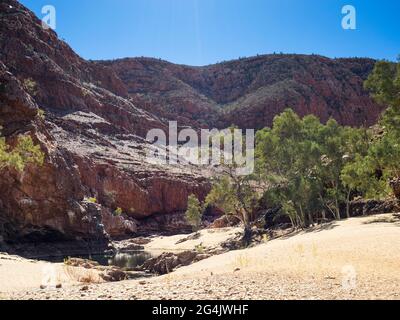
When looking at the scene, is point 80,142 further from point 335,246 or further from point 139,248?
point 335,246

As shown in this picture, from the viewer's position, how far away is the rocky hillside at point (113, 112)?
47.3m

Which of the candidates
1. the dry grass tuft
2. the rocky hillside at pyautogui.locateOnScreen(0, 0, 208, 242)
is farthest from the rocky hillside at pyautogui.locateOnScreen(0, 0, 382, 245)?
the dry grass tuft

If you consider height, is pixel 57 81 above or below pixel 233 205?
above

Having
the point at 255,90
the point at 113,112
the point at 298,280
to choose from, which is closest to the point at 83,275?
the point at 298,280

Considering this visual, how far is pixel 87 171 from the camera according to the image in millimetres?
70562

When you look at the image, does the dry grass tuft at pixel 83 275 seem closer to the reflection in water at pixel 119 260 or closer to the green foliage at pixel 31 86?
the reflection in water at pixel 119 260

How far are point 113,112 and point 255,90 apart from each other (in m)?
68.3

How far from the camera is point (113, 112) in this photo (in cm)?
10862

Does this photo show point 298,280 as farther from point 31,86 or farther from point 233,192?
point 31,86

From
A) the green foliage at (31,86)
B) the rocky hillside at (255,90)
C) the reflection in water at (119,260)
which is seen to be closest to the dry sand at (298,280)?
the reflection in water at (119,260)
